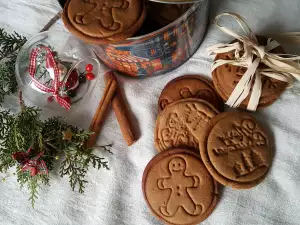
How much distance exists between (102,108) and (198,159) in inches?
11.3

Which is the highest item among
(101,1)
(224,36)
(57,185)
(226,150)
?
(101,1)

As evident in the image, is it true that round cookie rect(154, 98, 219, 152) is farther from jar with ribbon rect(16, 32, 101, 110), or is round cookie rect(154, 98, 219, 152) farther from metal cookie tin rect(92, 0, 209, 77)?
jar with ribbon rect(16, 32, 101, 110)

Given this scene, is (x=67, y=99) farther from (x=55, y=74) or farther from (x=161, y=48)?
(x=161, y=48)

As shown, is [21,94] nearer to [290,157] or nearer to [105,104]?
[105,104]

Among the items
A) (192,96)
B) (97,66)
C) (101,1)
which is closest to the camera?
(101,1)

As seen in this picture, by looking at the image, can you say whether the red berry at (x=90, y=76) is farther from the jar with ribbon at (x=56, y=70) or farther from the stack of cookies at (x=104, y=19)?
the stack of cookies at (x=104, y=19)

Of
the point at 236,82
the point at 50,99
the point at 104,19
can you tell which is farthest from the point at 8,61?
the point at 236,82

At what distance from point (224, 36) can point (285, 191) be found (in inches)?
16.7

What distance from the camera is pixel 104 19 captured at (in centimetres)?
73

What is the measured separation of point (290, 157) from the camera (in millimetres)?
826

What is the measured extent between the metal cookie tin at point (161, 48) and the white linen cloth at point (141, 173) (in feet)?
0.15

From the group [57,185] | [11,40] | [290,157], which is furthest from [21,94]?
[290,157]

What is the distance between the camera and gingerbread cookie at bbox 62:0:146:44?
2.35ft

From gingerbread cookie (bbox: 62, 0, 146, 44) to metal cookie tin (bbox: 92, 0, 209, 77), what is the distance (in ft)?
0.12
